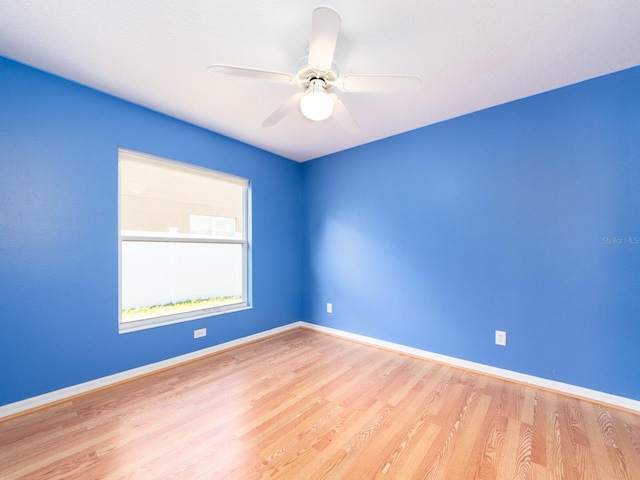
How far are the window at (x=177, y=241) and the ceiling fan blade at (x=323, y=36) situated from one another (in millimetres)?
1951

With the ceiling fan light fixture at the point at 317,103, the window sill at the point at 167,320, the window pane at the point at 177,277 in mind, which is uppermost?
the ceiling fan light fixture at the point at 317,103

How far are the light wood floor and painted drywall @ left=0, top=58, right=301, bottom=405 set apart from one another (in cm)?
30

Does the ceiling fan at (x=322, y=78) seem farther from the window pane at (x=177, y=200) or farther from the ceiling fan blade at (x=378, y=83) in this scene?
the window pane at (x=177, y=200)

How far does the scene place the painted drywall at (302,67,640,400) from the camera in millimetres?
1904

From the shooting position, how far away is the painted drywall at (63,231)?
70.9 inches

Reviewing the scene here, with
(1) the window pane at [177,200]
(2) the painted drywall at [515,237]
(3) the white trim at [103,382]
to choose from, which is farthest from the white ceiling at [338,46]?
(3) the white trim at [103,382]

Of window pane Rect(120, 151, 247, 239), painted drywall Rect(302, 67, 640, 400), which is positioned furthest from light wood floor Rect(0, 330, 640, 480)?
window pane Rect(120, 151, 247, 239)

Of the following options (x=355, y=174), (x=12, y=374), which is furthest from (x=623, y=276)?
(x=12, y=374)

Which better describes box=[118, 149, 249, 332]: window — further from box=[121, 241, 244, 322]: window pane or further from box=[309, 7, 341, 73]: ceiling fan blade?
box=[309, 7, 341, 73]: ceiling fan blade

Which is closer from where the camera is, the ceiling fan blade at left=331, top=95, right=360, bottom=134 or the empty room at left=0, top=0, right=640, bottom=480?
the empty room at left=0, top=0, right=640, bottom=480

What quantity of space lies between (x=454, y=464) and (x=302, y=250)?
9.59ft

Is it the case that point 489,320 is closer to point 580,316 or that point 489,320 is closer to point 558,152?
point 580,316

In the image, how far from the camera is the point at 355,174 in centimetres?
337

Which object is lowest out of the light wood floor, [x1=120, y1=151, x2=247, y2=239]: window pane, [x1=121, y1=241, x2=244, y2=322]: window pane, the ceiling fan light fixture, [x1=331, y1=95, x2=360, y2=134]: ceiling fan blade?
the light wood floor
